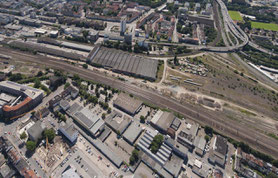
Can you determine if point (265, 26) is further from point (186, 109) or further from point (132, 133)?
point (132, 133)

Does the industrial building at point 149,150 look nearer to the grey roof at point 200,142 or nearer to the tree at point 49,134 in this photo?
the grey roof at point 200,142

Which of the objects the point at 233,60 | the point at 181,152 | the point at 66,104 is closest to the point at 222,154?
the point at 181,152

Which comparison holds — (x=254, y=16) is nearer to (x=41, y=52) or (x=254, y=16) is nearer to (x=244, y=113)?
(x=244, y=113)

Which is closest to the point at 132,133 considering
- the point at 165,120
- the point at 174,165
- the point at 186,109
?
the point at 165,120

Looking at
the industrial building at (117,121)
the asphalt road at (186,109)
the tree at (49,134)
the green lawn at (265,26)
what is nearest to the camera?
the tree at (49,134)

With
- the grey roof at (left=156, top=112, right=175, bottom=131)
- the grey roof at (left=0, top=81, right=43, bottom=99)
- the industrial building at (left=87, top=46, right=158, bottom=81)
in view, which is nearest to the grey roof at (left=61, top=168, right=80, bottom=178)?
the grey roof at (left=156, top=112, right=175, bottom=131)

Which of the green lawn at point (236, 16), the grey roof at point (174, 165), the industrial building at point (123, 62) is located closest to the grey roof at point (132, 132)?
the grey roof at point (174, 165)
